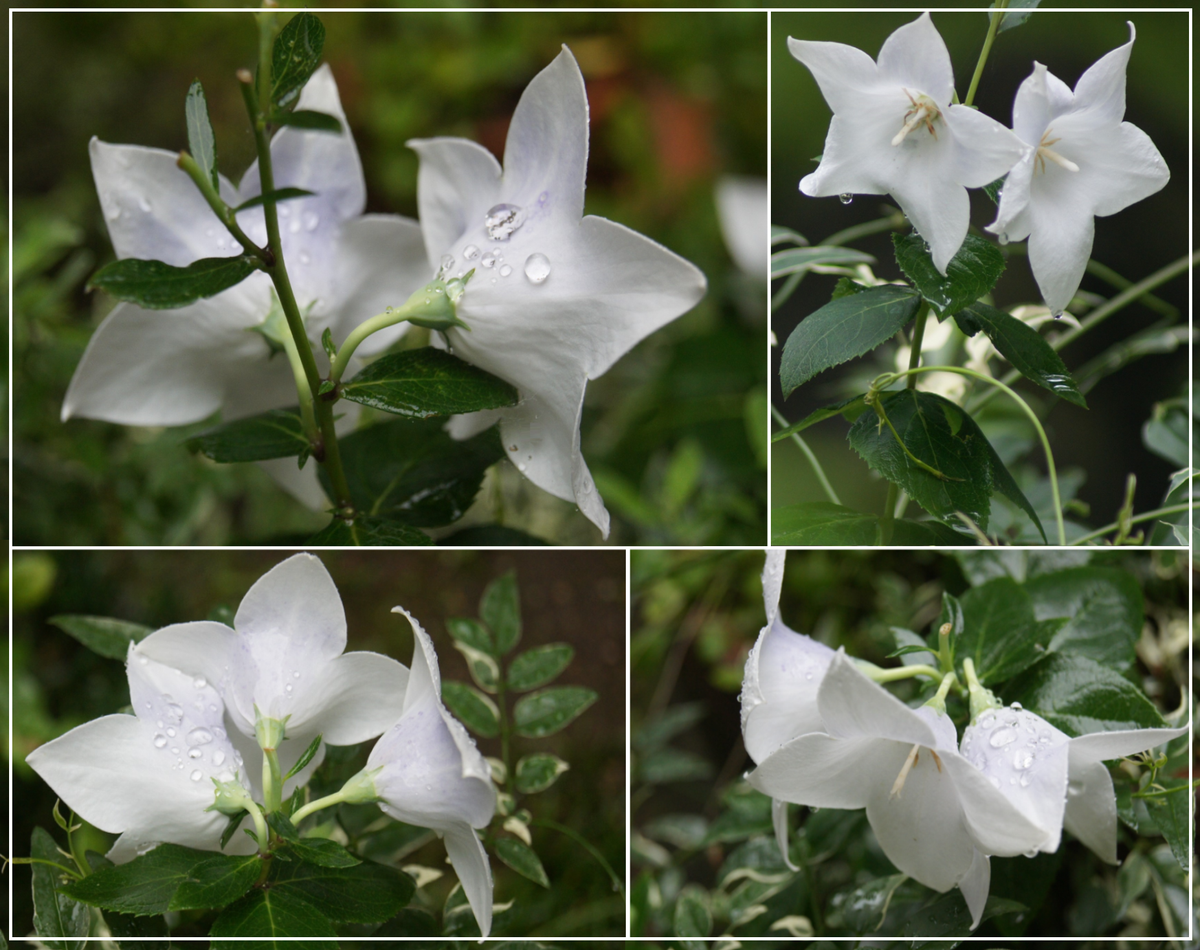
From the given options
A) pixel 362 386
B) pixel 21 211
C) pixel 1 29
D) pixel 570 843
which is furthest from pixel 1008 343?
pixel 21 211

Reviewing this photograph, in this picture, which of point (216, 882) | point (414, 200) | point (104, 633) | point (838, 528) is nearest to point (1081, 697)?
point (838, 528)

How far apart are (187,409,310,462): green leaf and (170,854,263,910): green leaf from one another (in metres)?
0.23

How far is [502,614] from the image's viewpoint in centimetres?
68

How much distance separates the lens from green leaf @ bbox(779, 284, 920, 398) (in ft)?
1.70

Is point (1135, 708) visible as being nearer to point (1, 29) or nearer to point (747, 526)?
point (747, 526)

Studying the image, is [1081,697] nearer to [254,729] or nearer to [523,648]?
[523,648]

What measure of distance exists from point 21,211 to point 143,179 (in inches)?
29.3

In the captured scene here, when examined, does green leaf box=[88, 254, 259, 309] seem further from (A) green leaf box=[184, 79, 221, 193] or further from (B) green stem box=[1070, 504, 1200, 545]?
(B) green stem box=[1070, 504, 1200, 545]

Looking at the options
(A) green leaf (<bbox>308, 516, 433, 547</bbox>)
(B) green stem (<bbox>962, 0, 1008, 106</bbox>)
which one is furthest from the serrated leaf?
(B) green stem (<bbox>962, 0, 1008, 106</bbox>)

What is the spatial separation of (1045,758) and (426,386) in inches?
15.0

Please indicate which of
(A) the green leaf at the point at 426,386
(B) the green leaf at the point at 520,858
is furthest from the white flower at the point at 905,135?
(B) the green leaf at the point at 520,858

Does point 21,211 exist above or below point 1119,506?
above

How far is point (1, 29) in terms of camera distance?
0.72 meters

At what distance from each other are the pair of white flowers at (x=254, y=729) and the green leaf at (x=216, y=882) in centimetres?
3
